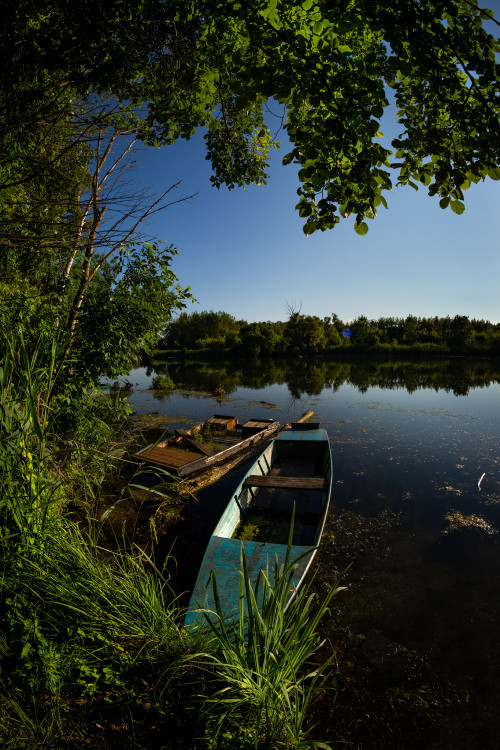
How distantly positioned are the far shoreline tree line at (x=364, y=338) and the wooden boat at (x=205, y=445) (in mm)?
49542

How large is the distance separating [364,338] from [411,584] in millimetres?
65965

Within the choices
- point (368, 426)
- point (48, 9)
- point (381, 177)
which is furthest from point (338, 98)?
point (368, 426)

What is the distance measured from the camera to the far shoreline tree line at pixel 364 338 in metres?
56.4

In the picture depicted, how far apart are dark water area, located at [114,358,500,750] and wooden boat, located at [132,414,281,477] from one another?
2.87 feet

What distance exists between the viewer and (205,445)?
12227 millimetres

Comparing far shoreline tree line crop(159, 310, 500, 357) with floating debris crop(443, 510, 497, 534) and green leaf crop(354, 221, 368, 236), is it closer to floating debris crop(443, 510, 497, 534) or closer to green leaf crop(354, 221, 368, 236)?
floating debris crop(443, 510, 497, 534)

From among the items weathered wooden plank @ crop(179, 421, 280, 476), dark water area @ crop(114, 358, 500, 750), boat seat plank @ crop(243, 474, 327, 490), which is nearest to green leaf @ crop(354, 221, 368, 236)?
dark water area @ crop(114, 358, 500, 750)

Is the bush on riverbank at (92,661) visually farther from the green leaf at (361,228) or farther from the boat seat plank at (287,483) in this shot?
the boat seat plank at (287,483)

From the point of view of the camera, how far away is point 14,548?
2.03 metres

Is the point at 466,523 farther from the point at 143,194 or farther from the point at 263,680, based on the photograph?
the point at 143,194

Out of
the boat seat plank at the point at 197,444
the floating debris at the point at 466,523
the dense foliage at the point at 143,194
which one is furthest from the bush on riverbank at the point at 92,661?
the boat seat plank at the point at 197,444

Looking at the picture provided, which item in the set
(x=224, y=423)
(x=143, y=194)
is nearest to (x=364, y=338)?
(x=224, y=423)

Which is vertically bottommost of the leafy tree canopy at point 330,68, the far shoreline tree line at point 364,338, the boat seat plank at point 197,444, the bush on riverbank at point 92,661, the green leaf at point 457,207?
the boat seat plank at point 197,444

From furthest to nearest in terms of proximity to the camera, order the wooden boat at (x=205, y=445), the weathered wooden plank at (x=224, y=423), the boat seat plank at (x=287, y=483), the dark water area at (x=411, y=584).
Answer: the weathered wooden plank at (x=224, y=423) → the wooden boat at (x=205, y=445) → the boat seat plank at (x=287, y=483) → the dark water area at (x=411, y=584)
